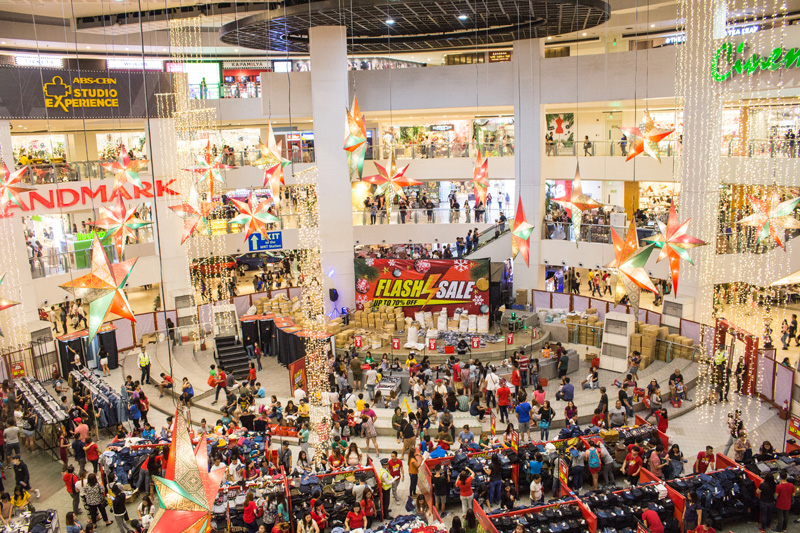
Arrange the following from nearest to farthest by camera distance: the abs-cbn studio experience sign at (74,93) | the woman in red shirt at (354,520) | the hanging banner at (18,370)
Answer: the woman in red shirt at (354,520), the hanging banner at (18,370), the abs-cbn studio experience sign at (74,93)

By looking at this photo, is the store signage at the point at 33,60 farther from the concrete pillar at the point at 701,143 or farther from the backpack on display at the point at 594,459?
the backpack on display at the point at 594,459

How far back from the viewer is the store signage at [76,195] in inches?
916

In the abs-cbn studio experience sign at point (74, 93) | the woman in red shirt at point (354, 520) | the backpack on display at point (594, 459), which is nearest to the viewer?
the woman in red shirt at point (354, 520)

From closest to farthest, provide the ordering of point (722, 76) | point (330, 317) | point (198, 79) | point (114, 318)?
1. point (722, 76)
2. point (114, 318)
3. point (330, 317)
4. point (198, 79)

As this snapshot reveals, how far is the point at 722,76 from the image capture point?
2194cm

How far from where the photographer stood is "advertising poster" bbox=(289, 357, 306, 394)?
1833 cm

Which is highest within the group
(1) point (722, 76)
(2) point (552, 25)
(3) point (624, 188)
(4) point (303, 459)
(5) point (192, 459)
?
(2) point (552, 25)

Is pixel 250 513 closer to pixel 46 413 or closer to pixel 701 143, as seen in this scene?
pixel 46 413

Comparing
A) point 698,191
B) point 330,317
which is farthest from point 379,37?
point 698,191

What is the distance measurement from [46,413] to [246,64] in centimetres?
2985

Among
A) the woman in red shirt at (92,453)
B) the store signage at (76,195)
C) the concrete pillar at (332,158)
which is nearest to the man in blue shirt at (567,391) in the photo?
the concrete pillar at (332,158)

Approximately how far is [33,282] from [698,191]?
22.0 metres

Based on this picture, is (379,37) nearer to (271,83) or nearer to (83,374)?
(271,83)

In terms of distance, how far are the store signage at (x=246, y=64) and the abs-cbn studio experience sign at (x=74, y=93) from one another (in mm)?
15933
